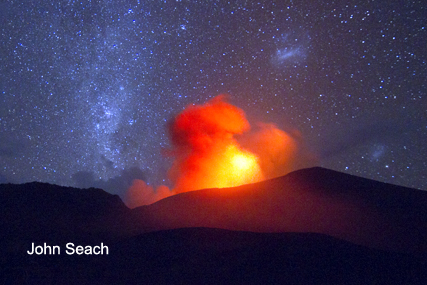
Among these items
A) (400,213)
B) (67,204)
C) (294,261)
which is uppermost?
(67,204)

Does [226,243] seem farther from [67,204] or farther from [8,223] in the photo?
[67,204]

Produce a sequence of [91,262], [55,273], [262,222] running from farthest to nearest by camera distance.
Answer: [262,222] → [91,262] → [55,273]

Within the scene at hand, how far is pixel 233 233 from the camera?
850cm

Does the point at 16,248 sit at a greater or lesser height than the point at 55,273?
greater

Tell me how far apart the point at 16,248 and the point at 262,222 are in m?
8.08

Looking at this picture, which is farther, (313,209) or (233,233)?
(313,209)

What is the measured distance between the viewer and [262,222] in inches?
451

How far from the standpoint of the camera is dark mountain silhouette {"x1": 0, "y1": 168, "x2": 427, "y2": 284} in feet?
20.9

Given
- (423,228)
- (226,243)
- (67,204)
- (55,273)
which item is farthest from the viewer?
(67,204)

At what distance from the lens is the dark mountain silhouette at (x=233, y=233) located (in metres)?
6.36

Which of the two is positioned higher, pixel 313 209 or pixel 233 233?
pixel 313 209

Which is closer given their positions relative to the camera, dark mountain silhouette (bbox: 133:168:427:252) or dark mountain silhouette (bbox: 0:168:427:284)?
dark mountain silhouette (bbox: 0:168:427:284)

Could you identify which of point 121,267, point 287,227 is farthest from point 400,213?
point 121,267

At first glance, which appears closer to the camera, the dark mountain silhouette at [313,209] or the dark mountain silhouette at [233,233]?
the dark mountain silhouette at [233,233]
